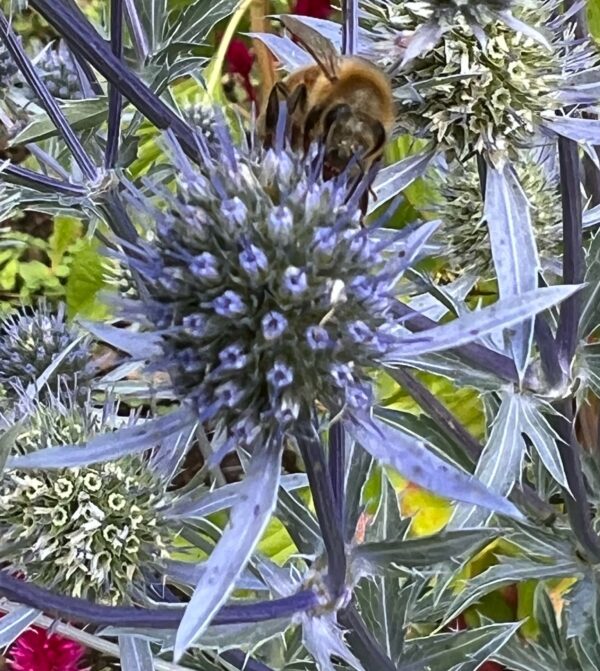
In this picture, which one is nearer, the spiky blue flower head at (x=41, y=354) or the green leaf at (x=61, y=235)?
the spiky blue flower head at (x=41, y=354)

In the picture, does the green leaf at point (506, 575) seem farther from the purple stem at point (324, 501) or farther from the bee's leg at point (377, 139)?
the bee's leg at point (377, 139)

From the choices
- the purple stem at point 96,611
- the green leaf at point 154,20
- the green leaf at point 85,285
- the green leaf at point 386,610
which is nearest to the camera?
the purple stem at point 96,611

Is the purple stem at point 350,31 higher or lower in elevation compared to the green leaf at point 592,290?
higher

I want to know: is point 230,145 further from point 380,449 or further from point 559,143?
point 559,143

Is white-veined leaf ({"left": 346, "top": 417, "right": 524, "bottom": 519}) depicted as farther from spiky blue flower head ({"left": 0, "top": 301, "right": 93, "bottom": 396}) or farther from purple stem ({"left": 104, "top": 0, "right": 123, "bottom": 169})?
spiky blue flower head ({"left": 0, "top": 301, "right": 93, "bottom": 396})

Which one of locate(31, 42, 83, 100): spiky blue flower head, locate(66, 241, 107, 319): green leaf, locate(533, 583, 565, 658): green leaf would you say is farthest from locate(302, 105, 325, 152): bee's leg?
locate(66, 241, 107, 319): green leaf

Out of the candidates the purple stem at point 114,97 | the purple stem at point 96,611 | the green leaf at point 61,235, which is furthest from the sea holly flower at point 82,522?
the green leaf at point 61,235
